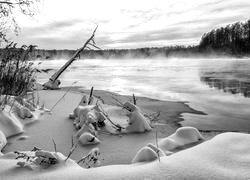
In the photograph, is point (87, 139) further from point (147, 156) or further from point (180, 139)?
point (147, 156)

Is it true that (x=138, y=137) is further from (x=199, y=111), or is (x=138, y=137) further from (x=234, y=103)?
(x=234, y=103)

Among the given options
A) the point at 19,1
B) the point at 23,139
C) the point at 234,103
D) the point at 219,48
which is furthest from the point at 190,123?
the point at 219,48

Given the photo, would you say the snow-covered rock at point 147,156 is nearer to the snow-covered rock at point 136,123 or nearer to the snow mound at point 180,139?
the snow mound at point 180,139

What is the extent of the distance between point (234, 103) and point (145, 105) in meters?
2.30

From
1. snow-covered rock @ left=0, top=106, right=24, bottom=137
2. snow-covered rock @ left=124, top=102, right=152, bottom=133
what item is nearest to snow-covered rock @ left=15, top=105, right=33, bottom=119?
snow-covered rock @ left=0, top=106, right=24, bottom=137

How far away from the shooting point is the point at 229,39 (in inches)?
2566

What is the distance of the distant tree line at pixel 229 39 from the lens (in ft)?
179

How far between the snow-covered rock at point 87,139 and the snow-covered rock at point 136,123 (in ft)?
2.06

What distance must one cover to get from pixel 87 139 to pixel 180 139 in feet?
3.75

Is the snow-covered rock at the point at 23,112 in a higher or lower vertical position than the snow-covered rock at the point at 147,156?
higher

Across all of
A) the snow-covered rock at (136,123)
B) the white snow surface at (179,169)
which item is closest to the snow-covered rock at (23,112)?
the snow-covered rock at (136,123)

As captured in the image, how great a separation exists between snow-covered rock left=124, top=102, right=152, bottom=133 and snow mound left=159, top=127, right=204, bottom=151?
66 centimetres

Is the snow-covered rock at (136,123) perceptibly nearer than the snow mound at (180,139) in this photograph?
No

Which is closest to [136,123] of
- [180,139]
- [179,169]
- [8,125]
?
[180,139]
